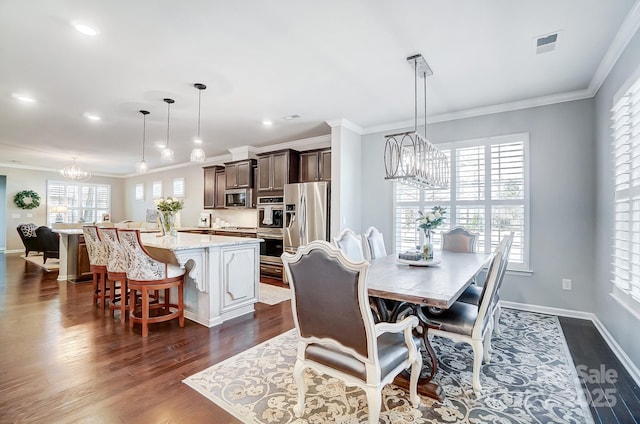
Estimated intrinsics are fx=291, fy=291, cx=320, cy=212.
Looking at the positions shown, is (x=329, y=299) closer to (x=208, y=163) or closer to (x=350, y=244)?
(x=350, y=244)

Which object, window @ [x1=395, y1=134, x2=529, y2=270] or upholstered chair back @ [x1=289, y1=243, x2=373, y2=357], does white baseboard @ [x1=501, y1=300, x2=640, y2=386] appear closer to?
window @ [x1=395, y1=134, x2=529, y2=270]

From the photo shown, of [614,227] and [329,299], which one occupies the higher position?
[614,227]

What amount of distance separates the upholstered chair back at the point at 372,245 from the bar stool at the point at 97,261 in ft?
10.9

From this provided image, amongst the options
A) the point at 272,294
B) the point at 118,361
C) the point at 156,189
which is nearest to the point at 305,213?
the point at 272,294

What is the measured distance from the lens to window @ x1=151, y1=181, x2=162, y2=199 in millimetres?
9406

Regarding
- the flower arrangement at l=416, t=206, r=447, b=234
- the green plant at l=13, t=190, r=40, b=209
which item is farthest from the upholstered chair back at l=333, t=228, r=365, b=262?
the green plant at l=13, t=190, r=40, b=209

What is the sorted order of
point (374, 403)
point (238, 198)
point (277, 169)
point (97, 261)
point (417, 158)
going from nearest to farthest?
point (374, 403) < point (417, 158) < point (97, 261) < point (277, 169) < point (238, 198)

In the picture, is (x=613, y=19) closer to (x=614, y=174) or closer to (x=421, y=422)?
(x=614, y=174)

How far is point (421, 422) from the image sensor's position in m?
1.72

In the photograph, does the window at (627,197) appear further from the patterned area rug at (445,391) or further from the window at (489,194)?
the window at (489,194)

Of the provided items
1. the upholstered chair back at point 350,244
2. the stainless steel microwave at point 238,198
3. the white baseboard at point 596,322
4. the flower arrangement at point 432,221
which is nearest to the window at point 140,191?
the stainless steel microwave at point 238,198

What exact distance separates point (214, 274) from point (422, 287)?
2323 mm

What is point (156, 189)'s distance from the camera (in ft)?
31.3

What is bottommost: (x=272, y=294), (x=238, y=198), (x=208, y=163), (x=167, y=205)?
(x=272, y=294)
